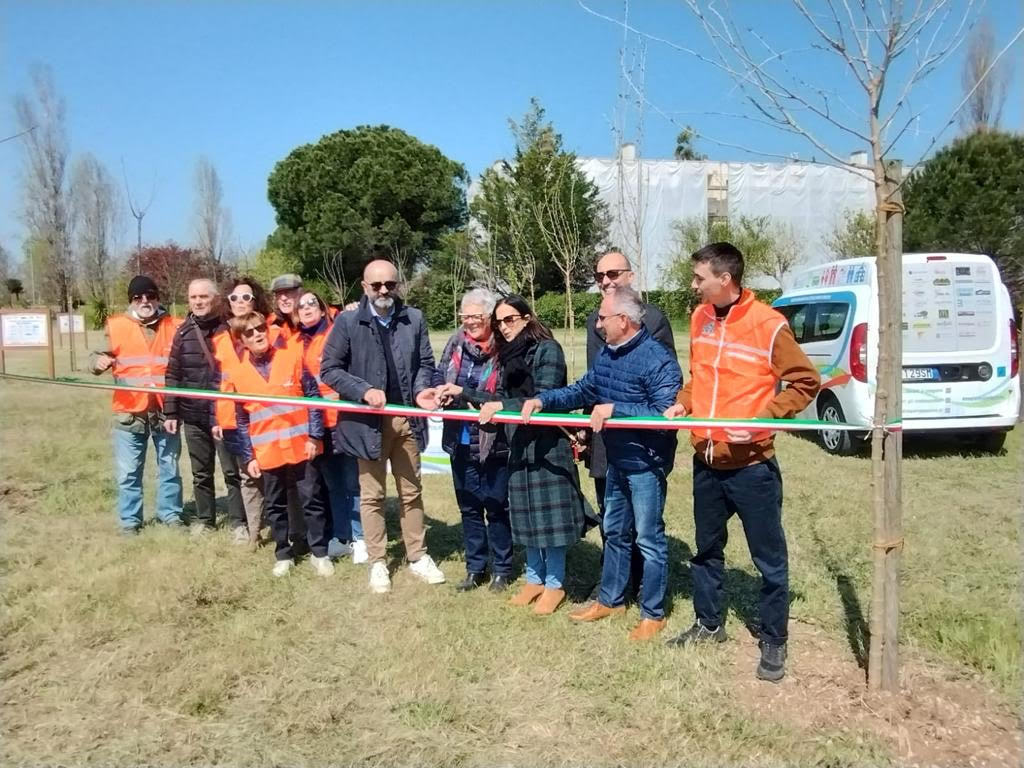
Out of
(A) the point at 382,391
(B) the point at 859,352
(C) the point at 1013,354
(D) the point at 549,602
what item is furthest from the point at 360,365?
(C) the point at 1013,354

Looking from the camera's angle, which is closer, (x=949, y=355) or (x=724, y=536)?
(x=724, y=536)

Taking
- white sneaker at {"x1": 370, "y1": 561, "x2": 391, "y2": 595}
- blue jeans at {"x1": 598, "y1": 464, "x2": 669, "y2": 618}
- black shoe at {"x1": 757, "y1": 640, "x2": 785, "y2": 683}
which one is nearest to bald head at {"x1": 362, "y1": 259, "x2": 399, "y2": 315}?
white sneaker at {"x1": 370, "y1": 561, "x2": 391, "y2": 595}

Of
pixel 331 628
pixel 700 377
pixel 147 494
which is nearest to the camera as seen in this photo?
pixel 700 377

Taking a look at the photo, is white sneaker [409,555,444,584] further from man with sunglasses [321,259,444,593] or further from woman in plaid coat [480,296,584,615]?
woman in plaid coat [480,296,584,615]

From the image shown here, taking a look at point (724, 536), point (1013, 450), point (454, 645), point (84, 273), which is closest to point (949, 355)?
point (1013, 450)

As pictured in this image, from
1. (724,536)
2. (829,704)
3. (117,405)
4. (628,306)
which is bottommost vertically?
(829,704)

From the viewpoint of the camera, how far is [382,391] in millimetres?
4629

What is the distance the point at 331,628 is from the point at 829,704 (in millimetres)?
2582

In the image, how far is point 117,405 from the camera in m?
5.67

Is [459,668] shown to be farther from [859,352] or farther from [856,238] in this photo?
[856,238]

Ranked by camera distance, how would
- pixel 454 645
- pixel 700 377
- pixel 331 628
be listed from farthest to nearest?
pixel 331 628, pixel 454 645, pixel 700 377

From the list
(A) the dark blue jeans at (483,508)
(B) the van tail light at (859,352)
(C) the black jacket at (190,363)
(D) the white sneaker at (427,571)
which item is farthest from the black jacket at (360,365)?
(B) the van tail light at (859,352)

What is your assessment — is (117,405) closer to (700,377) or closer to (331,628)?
(331,628)

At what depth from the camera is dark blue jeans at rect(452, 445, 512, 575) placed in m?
4.62
